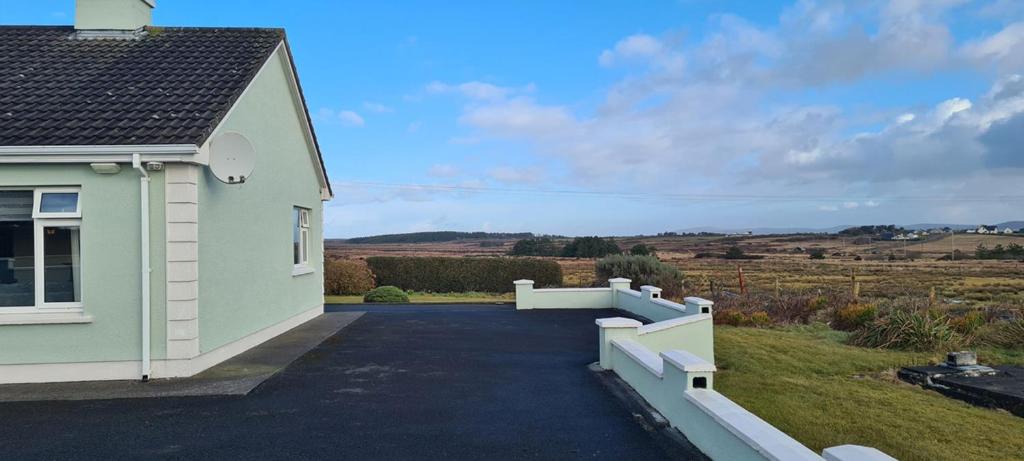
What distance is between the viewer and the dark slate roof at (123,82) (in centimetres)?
783

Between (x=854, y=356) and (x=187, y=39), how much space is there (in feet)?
45.3

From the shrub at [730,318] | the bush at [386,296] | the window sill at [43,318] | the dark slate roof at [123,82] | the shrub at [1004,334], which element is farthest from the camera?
the bush at [386,296]

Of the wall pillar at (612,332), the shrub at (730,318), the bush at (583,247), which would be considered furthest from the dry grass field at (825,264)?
the wall pillar at (612,332)

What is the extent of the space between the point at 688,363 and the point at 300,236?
10089 mm

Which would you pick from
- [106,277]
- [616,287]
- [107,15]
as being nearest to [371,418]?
[106,277]

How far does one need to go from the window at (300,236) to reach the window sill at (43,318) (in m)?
5.01

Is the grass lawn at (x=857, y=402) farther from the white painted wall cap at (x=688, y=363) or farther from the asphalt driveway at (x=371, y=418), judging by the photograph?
the asphalt driveway at (x=371, y=418)

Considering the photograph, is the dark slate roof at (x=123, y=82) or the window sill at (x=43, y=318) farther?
the dark slate roof at (x=123, y=82)

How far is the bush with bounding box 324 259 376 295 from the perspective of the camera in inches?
1073

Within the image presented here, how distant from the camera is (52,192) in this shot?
767 centimetres

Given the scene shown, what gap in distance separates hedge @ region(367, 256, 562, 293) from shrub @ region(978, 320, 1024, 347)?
18.9 m

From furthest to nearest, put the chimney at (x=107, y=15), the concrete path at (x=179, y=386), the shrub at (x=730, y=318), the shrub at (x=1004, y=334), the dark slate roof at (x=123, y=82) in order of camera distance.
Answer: the shrub at (x=730, y=318), the shrub at (x=1004, y=334), the chimney at (x=107, y=15), the dark slate roof at (x=123, y=82), the concrete path at (x=179, y=386)

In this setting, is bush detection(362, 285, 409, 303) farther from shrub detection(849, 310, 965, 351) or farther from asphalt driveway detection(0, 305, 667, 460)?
shrub detection(849, 310, 965, 351)

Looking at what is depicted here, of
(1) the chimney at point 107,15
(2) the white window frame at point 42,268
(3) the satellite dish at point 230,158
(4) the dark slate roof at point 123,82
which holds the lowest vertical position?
(2) the white window frame at point 42,268
